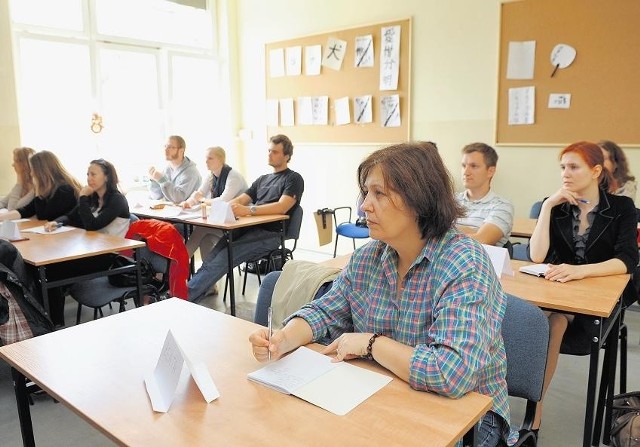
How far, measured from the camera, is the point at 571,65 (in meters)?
4.04

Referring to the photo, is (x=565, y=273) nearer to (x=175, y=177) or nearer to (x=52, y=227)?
(x=52, y=227)

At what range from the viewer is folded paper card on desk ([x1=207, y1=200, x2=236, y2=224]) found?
3.73m

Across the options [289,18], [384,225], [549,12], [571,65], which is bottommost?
[384,225]

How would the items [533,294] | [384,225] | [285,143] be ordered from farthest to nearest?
[285,143]
[533,294]
[384,225]

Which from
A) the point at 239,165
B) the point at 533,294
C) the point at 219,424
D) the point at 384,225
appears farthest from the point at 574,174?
the point at 239,165

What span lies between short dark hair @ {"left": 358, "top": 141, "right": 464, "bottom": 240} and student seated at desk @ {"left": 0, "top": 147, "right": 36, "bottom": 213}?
3796 millimetres

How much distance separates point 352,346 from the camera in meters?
1.26

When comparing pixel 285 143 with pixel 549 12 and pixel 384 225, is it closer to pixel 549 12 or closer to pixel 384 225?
pixel 549 12

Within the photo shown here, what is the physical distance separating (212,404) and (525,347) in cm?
87

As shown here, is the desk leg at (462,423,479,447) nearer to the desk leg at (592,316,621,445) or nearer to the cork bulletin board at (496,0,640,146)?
the desk leg at (592,316,621,445)

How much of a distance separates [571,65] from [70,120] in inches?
174

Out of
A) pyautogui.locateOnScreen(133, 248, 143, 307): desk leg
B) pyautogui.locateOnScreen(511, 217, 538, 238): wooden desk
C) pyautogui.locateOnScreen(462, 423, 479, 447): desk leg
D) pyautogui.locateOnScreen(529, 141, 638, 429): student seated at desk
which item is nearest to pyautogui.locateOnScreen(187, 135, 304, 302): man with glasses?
pyautogui.locateOnScreen(133, 248, 143, 307): desk leg

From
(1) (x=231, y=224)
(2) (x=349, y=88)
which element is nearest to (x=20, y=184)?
(1) (x=231, y=224)

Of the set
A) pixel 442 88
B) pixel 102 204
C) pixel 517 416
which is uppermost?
pixel 442 88
